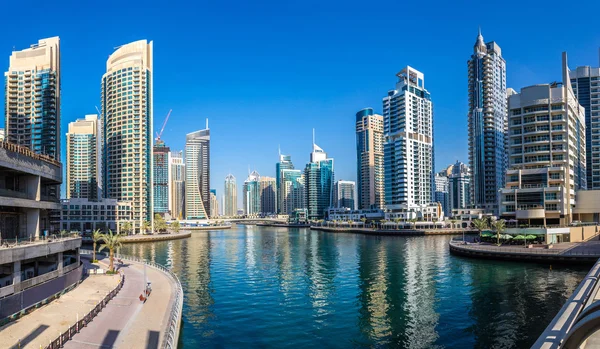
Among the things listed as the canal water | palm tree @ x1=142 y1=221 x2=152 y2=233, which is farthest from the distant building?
the canal water

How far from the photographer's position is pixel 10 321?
31453 mm

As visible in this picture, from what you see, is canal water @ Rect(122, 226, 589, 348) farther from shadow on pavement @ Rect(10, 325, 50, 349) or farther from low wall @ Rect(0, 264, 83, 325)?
low wall @ Rect(0, 264, 83, 325)

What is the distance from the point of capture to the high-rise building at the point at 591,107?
181 m

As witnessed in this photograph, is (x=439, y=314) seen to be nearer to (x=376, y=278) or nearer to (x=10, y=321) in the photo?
(x=376, y=278)

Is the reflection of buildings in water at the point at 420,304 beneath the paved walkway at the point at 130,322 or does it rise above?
beneath

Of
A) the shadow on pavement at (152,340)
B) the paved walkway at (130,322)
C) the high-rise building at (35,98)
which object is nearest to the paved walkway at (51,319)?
the paved walkway at (130,322)

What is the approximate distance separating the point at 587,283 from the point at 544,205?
8193 centimetres

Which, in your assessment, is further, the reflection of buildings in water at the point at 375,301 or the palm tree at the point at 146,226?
the palm tree at the point at 146,226

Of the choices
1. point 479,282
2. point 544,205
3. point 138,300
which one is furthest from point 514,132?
point 138,300

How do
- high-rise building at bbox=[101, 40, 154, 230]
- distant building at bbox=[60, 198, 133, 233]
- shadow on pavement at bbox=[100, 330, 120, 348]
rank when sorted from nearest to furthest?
shadow on pavement at bbox=[100, 330, 120, 348] → distant building at bbox=[60, 198, 133, 233] → high-rise building at bbox=[101, 40, 154, 230]

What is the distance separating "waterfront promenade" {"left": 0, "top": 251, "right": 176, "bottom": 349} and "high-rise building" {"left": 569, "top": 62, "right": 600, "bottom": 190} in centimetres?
19861

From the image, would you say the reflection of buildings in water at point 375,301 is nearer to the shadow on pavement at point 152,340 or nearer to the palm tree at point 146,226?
the shadow on pavement at point 152,340

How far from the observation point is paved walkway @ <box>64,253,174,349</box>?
27.2 meters

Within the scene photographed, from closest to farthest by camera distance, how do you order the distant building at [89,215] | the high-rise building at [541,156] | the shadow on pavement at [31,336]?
1. the shadow on pavement at [31,336]
2. the high-rise building at [541,156]
3. the distant building at [89,215]
